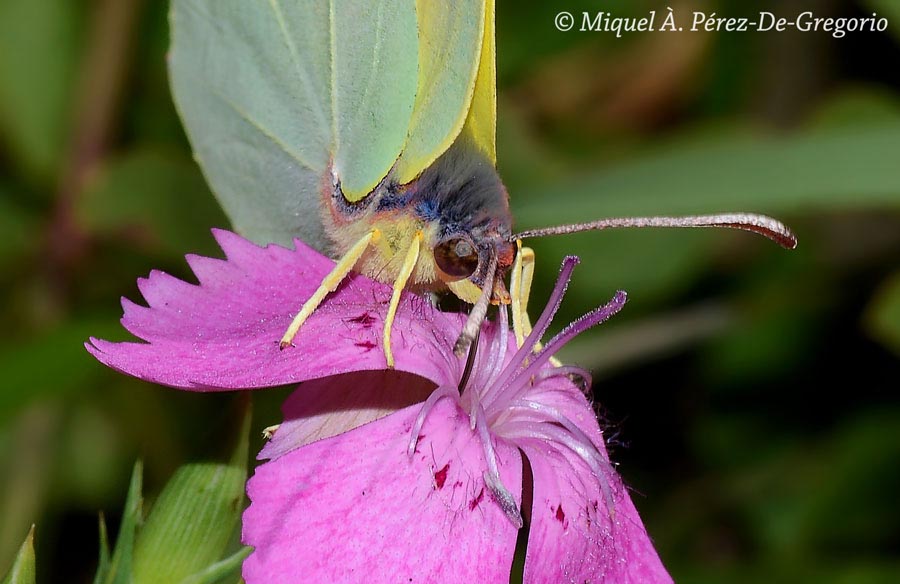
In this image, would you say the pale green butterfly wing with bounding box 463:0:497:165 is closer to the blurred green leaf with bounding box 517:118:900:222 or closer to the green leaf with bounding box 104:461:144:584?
the green leaf with bounding box 104:461:144:584

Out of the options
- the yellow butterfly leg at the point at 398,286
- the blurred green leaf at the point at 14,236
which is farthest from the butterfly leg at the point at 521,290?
the blurred green leaf at the point at 14,236

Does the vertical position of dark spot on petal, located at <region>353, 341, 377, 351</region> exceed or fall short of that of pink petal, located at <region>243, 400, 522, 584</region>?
it exceeds it

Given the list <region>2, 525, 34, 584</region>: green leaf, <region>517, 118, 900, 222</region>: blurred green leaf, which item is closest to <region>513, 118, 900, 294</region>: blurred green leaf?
<region>517, 118, 900, 222</region>: blurred green leaf

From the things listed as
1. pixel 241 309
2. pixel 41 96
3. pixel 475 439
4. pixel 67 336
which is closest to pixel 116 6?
pixel 41 96

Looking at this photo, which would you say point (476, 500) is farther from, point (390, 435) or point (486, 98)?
point (486, 98)

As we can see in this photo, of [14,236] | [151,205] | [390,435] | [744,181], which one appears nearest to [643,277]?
[744,181]

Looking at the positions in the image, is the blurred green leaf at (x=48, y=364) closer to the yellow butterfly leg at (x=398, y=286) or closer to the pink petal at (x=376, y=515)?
the yellow butterfly leg at (x=398, y=286)
